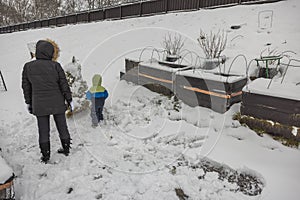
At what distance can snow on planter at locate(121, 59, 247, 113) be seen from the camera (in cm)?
333

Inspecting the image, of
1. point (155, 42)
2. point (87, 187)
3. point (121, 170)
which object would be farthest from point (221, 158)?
point (155, 42)

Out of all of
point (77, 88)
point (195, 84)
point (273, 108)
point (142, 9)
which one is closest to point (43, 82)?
point (77, 88)

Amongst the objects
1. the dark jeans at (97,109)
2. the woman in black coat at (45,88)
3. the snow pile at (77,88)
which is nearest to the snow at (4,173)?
the woman in black coat at (45,88)

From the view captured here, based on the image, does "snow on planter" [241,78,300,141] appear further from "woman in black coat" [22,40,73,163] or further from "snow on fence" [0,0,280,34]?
"snow on fence" [0,0,280,34]

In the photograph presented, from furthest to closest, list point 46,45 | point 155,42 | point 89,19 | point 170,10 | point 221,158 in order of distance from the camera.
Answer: point 89,19 → point 170,10 → point 155,42 → point 221,158 → point 46,45

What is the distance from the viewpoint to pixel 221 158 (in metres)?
2.70

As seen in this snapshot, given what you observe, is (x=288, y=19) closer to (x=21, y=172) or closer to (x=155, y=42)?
(x=155, y=42)

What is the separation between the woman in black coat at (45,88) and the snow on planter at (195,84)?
2035mm

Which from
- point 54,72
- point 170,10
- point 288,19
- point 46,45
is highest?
point 170,10

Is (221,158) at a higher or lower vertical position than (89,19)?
lower

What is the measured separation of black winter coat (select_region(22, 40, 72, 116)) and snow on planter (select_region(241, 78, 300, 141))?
8.31 feet

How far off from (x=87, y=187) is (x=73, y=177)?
0.25 meters

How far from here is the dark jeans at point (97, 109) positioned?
355 cm

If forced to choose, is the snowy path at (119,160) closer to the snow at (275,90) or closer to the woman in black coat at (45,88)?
the woman in black coat at (45,88)
